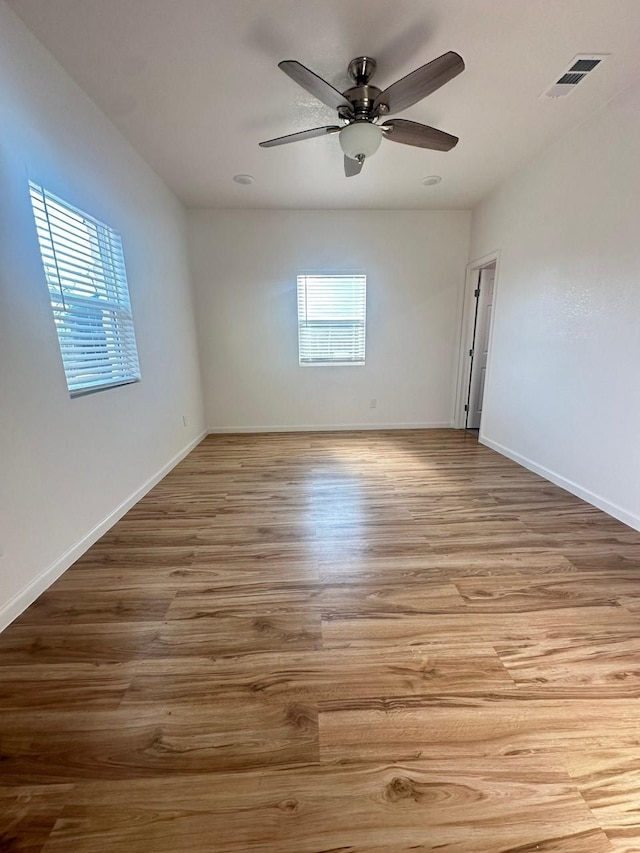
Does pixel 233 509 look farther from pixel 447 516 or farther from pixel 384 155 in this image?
pixel 384 155

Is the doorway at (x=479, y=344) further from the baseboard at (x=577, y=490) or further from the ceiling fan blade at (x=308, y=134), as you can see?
the ceiling fan blade at (x=308, y=134)

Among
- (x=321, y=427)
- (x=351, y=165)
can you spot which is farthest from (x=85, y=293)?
(x=321, y=427)

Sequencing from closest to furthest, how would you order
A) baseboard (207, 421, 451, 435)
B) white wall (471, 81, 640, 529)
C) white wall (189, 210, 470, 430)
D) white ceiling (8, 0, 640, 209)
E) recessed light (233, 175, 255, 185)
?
white ceiling (8, 0, 640, 209) → white wall (471, 81, 640, 529) → recessed light (233, 175, 255, 185) → white wall (189, 210, 470, 430) → baseboard (207, 421, 451, 435)

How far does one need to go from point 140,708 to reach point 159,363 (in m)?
2.80

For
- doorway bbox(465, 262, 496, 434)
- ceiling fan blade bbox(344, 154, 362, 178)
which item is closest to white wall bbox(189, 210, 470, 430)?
doorway bbox(465, 262, 496, 434)

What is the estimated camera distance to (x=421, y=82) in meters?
1.75

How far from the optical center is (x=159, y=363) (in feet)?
10.7

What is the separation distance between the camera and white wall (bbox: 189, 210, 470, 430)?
428cm

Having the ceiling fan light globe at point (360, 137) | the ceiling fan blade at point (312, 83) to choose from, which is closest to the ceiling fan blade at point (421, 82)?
the ceiling fan light globe at point (360, 137)

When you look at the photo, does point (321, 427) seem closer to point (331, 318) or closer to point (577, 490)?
point (331, 318)

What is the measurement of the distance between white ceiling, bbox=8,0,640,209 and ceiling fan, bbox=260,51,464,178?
144 mm

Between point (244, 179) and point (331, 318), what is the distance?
1806 mm

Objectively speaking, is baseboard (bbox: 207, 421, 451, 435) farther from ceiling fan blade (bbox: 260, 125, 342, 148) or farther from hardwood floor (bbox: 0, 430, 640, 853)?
ceiling fan blade (bbox: 260, 125, 342, 148)

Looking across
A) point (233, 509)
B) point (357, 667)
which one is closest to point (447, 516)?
point (357, 667)
